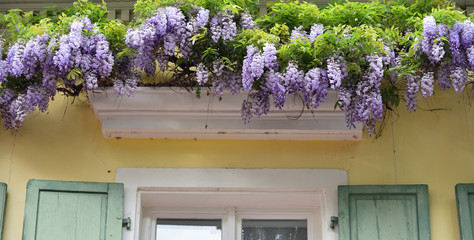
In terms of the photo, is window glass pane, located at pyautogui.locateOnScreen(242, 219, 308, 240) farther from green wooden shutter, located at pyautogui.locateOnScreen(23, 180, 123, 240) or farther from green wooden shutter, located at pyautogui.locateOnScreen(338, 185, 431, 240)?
green wooden shutter, located at pyautogui.locateOnScreen(23, 180, 123, 240)

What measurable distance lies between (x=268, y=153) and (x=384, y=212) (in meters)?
0.84

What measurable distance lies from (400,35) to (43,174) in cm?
241

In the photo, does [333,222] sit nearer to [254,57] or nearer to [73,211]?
[254,57]

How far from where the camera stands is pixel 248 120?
17.8ft

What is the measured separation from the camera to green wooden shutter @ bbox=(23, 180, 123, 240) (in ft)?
17.8

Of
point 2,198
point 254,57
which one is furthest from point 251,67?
point 2,198

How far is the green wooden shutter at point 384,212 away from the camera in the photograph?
544cm

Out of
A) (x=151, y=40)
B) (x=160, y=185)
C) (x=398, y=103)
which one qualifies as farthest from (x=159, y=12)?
(x=398, y=103)

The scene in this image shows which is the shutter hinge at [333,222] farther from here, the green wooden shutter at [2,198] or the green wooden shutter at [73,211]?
the green wooden shutter at [2,198]

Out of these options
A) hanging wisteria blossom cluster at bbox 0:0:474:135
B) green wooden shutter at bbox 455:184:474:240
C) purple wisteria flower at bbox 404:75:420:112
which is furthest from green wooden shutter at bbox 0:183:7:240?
green wooden shutter at bbox 455:184:474:240

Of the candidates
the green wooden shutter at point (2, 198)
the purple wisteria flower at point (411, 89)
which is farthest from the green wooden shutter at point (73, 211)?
the purple wisteria flower at point (411, 89)

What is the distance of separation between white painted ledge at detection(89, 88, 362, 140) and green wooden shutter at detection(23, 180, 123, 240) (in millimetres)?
443

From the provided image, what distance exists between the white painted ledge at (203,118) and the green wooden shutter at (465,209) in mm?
734

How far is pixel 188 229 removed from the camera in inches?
234
